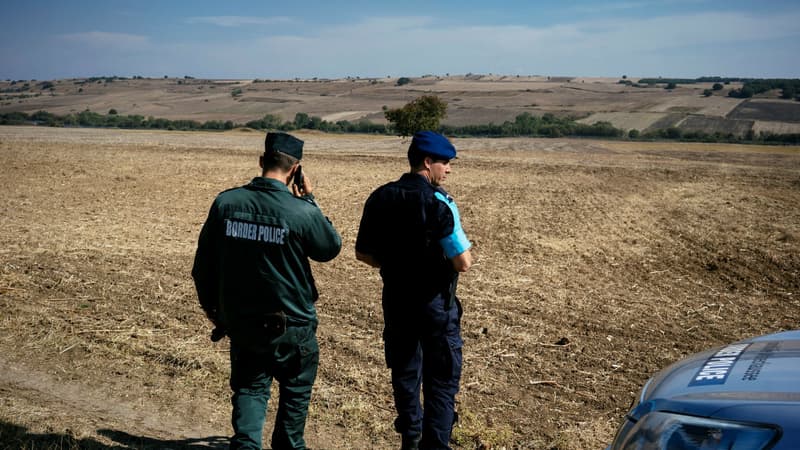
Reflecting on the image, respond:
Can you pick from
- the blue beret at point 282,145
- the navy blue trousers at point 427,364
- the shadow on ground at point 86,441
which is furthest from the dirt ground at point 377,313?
the blue beret at point 282,145

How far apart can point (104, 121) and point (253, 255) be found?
74.0m

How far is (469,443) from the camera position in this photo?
14.7 feet

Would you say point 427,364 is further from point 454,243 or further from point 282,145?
point 282,145

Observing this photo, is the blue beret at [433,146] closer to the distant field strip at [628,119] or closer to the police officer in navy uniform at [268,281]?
the police officer in navy uniform at [268,281]

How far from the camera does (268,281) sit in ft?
11.1

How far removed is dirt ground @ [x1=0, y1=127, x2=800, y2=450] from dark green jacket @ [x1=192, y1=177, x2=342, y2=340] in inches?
59.9

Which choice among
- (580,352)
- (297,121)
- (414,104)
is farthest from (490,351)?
(297,121)

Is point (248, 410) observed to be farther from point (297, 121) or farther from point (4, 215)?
point (297, 121)

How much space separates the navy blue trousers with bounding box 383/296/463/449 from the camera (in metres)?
3.75

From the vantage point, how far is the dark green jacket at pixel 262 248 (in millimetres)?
3359

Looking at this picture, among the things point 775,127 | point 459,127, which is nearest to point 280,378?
point 775,127

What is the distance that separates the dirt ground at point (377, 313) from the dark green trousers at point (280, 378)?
111 cm

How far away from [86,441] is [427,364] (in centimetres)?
239

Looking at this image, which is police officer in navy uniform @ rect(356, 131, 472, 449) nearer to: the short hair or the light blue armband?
the light blue armband
